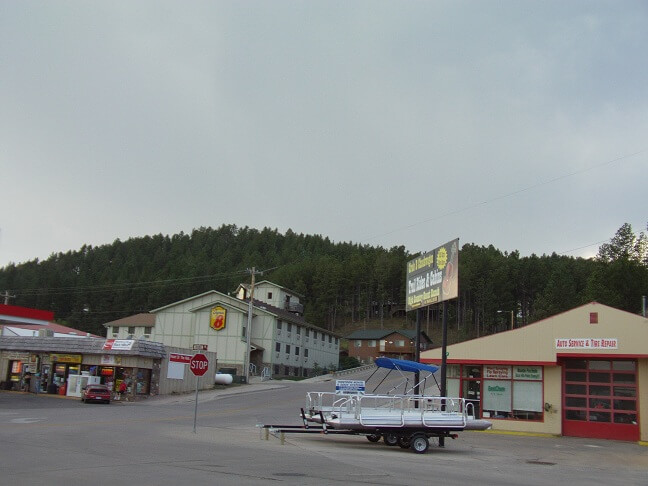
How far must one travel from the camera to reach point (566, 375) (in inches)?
1151

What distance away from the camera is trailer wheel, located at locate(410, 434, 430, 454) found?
19.2 meters

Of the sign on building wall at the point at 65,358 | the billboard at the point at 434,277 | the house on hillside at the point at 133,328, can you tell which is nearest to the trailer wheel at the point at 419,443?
the billboard at the point at 434,277

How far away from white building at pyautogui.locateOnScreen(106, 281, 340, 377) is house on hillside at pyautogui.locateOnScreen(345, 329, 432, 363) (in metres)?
22.0

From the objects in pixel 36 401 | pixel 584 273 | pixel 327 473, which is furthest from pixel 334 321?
pixel 327 473

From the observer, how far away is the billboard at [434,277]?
82.6 feet

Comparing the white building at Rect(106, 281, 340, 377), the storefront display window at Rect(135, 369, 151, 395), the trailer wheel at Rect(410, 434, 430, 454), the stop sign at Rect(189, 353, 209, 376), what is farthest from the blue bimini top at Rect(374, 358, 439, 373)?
the white building at Rect(106, 281, 340, 377)

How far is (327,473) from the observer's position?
42.3ft

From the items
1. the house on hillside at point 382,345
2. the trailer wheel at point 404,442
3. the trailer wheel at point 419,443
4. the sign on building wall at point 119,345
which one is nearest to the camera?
the trailer wheel at point 419,443

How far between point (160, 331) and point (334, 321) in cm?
6004

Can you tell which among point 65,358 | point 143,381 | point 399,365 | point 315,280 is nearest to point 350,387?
point 399,365

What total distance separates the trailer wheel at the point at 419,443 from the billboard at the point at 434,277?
6.72 meters

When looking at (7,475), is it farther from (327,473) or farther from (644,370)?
(644,370)

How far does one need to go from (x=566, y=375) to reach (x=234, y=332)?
140 ft

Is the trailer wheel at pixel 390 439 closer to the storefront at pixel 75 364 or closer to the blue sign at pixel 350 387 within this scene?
the blue sign at pixel 350 387
